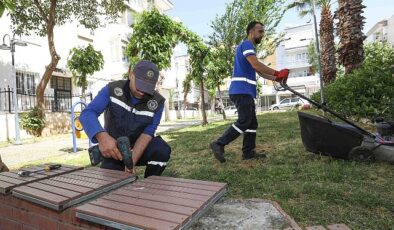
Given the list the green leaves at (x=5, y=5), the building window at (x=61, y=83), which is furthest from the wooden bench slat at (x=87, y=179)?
the building window at (x=61, y=83)

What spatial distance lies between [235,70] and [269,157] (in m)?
1.39

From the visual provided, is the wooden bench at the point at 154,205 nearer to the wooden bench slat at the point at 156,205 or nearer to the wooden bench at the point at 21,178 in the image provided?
the wooden bench slat at the point at 156,205

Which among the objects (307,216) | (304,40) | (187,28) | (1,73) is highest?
(304,40)

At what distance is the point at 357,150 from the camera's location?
417cm

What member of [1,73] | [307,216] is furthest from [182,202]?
[1,73]

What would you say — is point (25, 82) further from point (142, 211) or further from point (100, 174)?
point (142, 211)

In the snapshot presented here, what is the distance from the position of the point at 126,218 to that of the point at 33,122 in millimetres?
14376

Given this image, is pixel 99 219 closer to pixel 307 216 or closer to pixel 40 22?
pixel 307 216

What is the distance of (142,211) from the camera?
1.54 m

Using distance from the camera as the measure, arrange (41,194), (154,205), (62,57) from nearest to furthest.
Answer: (154,205), (41,194), (62,57)

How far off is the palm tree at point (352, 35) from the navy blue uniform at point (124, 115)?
8.51 m

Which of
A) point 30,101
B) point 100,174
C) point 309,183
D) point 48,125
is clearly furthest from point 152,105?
point 30,101

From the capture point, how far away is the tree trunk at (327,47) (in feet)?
56.7

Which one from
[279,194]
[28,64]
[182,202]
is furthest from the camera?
[28,64]
